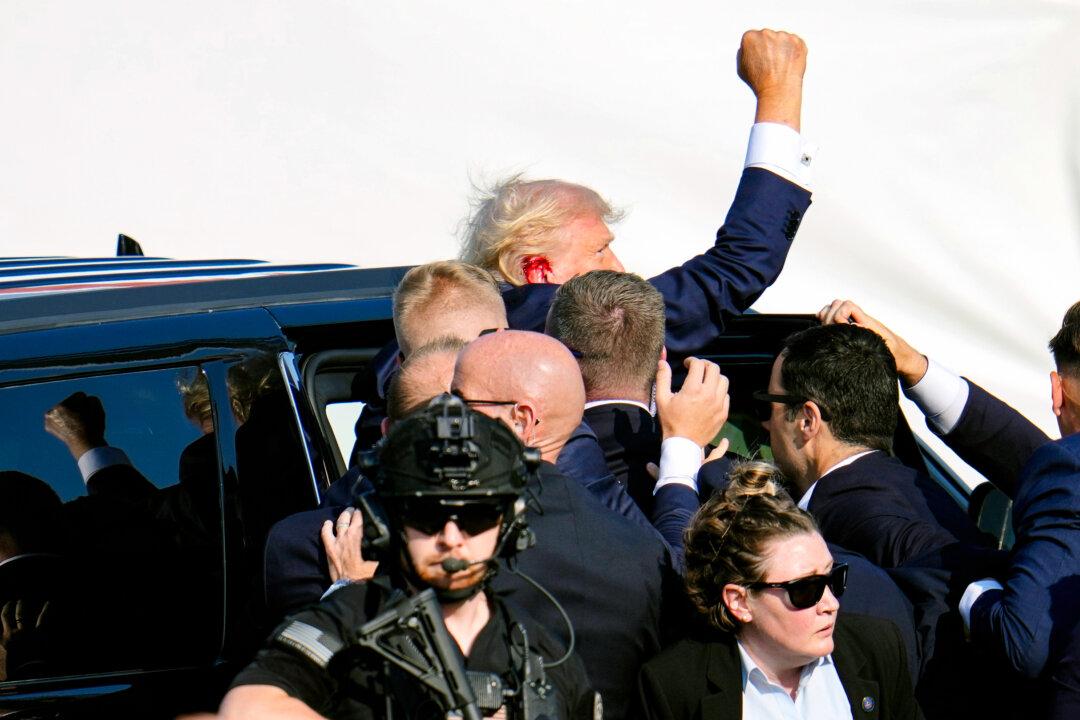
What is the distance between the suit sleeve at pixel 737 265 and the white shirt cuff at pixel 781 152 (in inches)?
0.9

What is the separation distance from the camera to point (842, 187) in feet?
24.3

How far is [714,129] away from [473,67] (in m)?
1.27

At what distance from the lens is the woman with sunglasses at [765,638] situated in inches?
107

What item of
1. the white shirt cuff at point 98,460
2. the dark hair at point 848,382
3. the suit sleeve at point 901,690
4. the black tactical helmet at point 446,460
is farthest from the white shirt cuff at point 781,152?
the black tactical helmet at point 446,460

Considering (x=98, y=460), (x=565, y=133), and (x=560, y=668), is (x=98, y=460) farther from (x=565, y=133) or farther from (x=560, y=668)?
(x=565, y=133)

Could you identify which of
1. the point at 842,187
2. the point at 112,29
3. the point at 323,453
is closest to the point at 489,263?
the point at 323,453

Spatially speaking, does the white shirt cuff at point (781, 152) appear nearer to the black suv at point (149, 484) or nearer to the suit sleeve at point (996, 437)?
the suit sleeve at point (996, 437)

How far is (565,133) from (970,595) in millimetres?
5015

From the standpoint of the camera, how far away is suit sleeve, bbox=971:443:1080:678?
2785 mm

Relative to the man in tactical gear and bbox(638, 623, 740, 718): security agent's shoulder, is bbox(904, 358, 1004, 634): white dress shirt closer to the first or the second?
bbox(638, 623, 740, 718): security agent's shoulder

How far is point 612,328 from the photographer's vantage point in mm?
3383

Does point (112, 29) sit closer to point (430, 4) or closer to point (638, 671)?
point (430, 4)

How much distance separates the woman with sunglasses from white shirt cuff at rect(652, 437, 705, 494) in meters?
0.36

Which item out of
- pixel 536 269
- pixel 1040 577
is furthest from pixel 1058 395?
pixel 536 269
